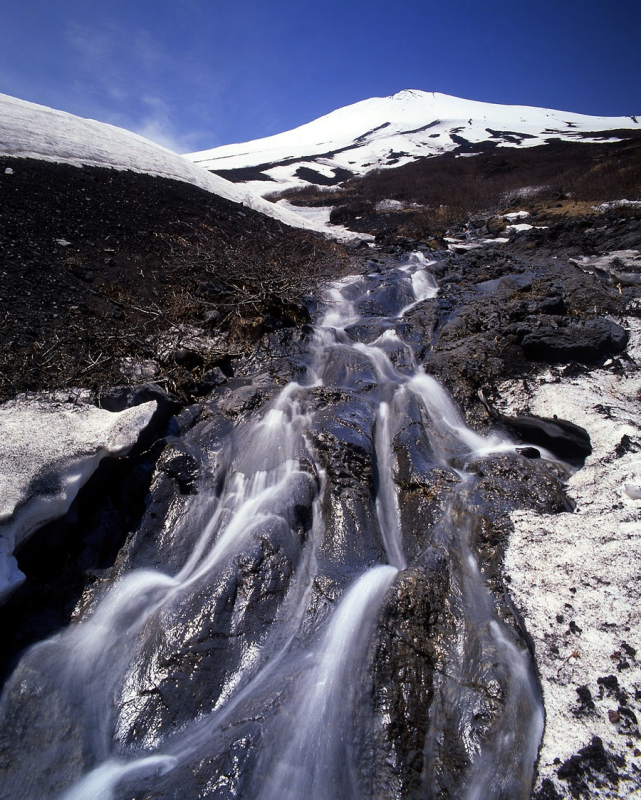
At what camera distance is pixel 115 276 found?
7.20 meters

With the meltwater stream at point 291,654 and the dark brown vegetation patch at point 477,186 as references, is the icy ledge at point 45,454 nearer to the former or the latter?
the meltwater stream at point 291,654

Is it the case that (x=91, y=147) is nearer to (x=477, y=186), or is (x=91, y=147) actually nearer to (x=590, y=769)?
(x=590, y=769)

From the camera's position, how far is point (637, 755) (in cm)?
209

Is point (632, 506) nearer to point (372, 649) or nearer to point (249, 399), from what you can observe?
point (372, 649)

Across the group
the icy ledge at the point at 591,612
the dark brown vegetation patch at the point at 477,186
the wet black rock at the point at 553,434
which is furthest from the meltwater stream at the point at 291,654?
the dark brown vegetation patch at the point at 477,186

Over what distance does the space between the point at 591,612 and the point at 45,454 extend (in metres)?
4.09

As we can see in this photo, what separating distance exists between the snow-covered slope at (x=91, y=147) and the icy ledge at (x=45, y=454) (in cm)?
942

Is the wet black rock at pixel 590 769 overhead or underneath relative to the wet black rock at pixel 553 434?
underneath

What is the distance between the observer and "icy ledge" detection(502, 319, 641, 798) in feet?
7.06

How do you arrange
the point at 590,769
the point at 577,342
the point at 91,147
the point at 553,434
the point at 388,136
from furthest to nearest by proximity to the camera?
the point at 388,136 → the point at 91,147 → the point at 577,342 → the point at 553,434 → the point at 590,769

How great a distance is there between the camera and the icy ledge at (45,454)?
3068 mm

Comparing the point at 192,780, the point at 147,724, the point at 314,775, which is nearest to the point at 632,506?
the point at 314,775

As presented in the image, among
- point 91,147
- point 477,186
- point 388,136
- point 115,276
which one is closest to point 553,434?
point 115,276

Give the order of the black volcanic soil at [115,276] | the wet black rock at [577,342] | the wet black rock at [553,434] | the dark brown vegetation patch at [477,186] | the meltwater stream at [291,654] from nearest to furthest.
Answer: the meltwater stream at [291,654] < the wet black rock at [553,434] < the black volcanic soil at [115,276] < the wet black rock at [577,342] < the dark brown vegetation patch at [477,186]
